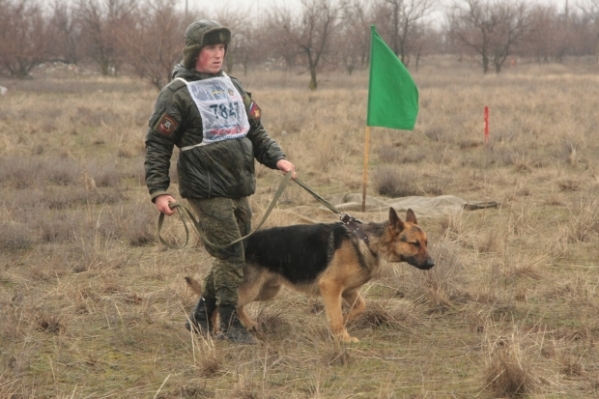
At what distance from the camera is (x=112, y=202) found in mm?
9727

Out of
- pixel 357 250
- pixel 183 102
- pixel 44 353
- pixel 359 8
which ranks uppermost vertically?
pixel 359 8

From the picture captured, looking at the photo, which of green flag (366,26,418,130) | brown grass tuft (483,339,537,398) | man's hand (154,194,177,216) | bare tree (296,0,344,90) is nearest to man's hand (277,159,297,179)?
man's hand (154,194,177,216)

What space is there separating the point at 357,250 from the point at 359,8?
55.1 m

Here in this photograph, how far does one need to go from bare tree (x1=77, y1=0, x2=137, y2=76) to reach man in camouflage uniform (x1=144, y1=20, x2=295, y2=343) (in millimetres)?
42647

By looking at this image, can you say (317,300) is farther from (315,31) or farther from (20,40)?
(20,40)

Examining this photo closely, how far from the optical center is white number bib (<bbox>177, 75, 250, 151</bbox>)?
4438 millimetres

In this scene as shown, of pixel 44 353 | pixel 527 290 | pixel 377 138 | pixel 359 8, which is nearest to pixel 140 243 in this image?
pixel 44 353

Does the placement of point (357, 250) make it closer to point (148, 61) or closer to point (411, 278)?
point (411, 278)

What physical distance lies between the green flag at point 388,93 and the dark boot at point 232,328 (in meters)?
4.57

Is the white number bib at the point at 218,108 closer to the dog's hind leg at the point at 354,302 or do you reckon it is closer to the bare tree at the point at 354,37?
the dog's hind leg at the point at 354,302

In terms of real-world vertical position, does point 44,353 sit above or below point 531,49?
below

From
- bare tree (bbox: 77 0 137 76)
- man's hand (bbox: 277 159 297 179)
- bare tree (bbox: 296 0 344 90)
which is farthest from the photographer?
bare tree (bbox: 77 0 137 76)

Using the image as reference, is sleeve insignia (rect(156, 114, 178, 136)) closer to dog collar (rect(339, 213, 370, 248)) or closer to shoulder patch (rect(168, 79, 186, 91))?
shoulder patch (rect(168, 79, 186, 91))

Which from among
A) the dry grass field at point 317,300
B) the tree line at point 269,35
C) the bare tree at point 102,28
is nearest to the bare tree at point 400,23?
the tree line at point 269,35
